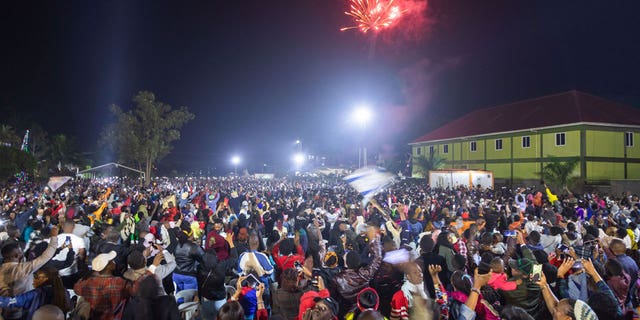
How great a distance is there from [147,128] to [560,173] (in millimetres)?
38959

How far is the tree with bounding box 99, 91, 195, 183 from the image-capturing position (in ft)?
132

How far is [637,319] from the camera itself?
138 inches

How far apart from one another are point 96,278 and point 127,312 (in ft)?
2.64

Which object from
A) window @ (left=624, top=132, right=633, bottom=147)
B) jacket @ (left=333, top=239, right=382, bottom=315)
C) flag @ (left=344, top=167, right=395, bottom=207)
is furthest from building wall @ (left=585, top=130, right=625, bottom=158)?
jacket @ (left=333, top=239, right=382, bottom=315)

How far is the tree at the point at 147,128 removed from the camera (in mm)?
40125

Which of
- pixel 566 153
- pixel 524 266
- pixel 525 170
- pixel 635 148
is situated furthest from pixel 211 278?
pixel 635 148

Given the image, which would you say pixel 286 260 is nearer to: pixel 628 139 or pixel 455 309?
pixel 455 309

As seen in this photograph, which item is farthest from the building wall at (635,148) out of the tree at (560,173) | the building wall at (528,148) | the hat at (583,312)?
the hat at (583,312)

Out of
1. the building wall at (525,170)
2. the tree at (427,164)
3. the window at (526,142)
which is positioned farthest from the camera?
the tree at (427,164)

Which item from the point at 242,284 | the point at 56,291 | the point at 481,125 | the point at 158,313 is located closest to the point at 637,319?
the point at 242,284

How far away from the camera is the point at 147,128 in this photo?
1607 inches

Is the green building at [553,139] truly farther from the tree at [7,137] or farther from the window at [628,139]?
the tree at [7,137]

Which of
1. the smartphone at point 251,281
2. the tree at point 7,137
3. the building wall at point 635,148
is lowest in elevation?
the smartphone at point 251,281

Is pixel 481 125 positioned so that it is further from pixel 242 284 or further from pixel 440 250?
pixel 242 284
